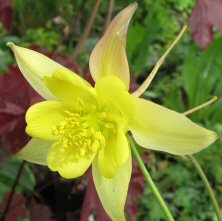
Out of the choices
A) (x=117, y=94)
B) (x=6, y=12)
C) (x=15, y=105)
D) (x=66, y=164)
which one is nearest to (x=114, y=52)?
(x=117, y=94)

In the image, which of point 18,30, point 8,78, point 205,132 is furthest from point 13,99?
point 18,30

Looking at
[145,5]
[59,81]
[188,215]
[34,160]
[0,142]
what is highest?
[59,81]

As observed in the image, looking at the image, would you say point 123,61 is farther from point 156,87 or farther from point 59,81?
point 156,87

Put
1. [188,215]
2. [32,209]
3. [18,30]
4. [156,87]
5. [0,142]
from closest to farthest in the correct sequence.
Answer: [0,142] < [32,209] < [188,215] < [156,87] < [18,30]

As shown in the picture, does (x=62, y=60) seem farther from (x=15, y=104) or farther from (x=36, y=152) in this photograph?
(x=36, y=152)

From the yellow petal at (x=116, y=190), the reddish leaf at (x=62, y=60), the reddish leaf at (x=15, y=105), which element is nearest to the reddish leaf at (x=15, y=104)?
the reddish leaf at (x=15, y=105)

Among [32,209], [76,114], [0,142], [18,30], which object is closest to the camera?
[76,114]

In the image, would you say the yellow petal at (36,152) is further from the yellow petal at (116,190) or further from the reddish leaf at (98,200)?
the reddish leaf at (98,200)

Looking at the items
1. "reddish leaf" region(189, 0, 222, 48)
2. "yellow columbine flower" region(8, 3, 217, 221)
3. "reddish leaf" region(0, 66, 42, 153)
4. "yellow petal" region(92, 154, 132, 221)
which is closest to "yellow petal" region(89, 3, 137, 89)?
"yellow columbine flower" region(8, 3, 217, 221)
